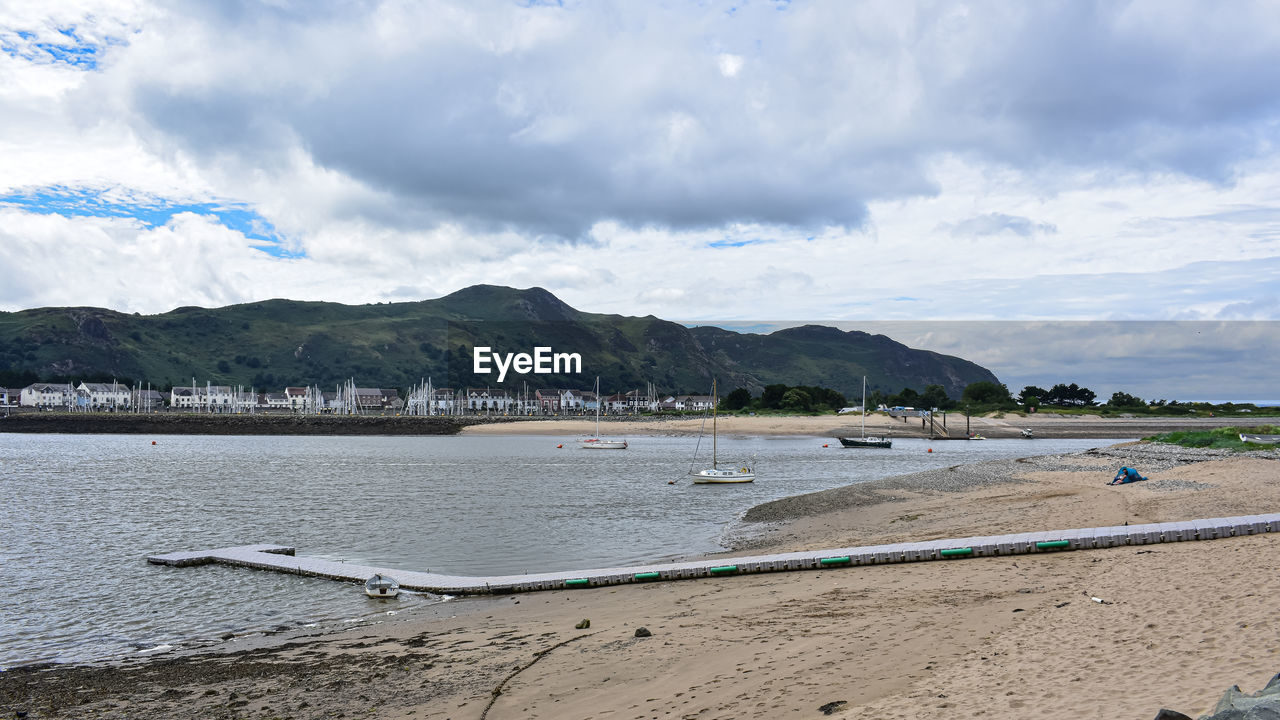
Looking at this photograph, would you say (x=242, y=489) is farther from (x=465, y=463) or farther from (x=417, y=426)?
(x=417, y=426)

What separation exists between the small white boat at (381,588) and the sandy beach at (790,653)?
5.92 feet

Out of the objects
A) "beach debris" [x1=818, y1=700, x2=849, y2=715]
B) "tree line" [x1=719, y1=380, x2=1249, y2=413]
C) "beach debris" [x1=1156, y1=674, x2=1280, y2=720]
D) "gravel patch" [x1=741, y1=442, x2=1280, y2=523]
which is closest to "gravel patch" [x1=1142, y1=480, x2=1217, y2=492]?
"gravel patch" [x1=741, y1=442, x2=1280, y2=523]

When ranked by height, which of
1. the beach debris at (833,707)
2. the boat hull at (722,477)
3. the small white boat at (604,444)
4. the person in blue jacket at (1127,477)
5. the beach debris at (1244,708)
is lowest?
the small white boat at (604,444)

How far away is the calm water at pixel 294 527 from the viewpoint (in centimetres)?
1711

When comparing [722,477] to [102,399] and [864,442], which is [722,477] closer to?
[864,442]

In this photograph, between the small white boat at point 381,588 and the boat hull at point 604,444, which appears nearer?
the small white boat at point 381,588

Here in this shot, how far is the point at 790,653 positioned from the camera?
10.7m

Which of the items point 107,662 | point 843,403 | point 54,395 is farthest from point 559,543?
point 54,395

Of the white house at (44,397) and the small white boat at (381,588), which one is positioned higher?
the white house at (44,397)

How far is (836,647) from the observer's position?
10.8 metres

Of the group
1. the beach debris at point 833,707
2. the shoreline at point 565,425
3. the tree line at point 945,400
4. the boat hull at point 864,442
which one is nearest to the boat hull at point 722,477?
the beach debris at point 833,707

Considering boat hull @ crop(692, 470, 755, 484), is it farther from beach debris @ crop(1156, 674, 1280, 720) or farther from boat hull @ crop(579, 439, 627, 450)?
boat hull @ crop(579, 439, 627, 450)

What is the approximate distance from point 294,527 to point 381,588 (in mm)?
15289

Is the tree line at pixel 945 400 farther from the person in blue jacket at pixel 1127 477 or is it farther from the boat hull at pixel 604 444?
the person in blue jacket at pixel 1127 477
